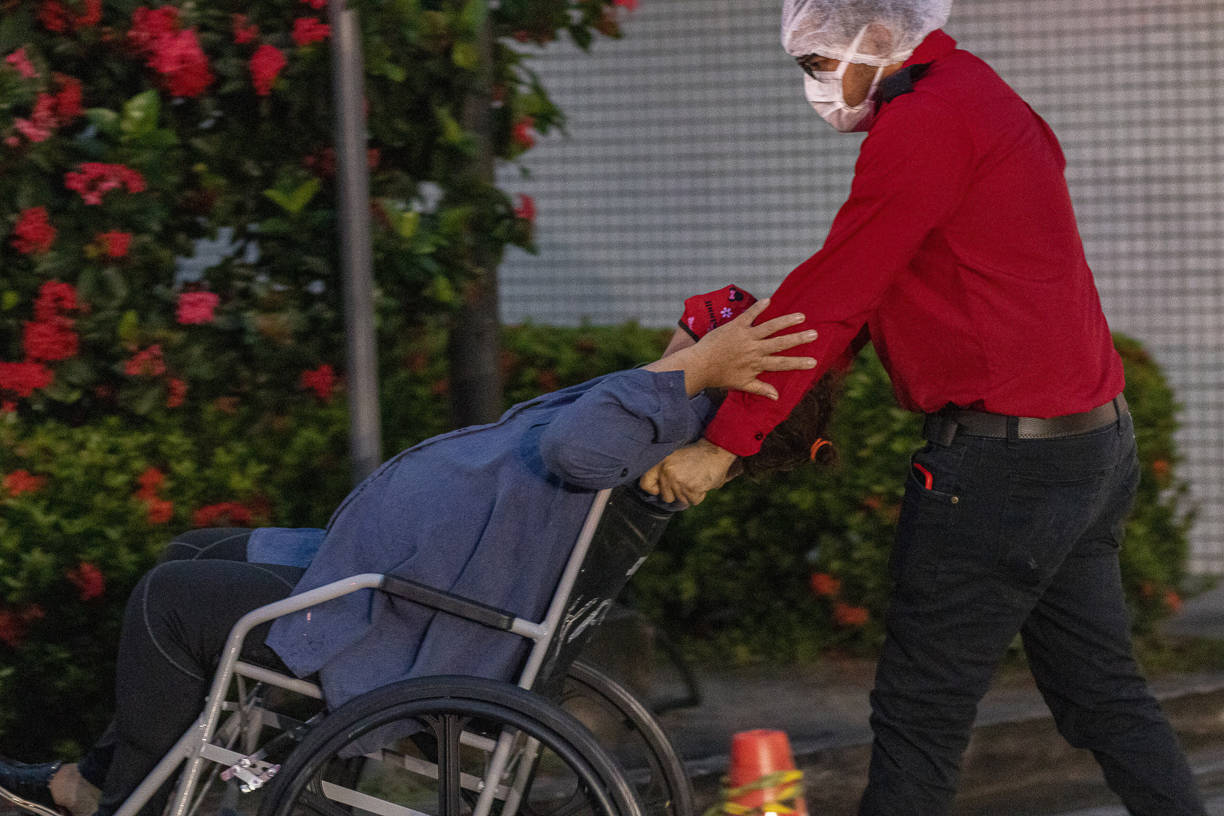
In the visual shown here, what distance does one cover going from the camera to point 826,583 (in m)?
4.86

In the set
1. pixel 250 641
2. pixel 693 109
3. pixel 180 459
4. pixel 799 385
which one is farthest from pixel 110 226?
pixel 693 109

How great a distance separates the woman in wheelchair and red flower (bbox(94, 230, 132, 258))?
4.30 feet

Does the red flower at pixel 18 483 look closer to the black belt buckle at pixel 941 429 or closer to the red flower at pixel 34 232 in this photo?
the red flower at pixel 34 232

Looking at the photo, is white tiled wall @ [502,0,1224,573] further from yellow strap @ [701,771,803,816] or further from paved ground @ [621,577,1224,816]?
yellow strap @ [701,771,803,816]

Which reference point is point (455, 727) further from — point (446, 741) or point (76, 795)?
point (76, 795)

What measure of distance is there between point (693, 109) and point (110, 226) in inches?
125

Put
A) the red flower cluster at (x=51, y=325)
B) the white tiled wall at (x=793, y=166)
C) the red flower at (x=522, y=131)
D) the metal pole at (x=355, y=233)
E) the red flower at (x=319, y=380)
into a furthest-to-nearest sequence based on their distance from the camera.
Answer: the white tiled wall at (x=793, y=166), the red flower at (x=522, y=131), the red flower at (x=319, y=380), the red flower cluster at (x=51, y=325), the metal pole at (x=355, y=233)

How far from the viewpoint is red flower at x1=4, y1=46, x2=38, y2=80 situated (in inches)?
143

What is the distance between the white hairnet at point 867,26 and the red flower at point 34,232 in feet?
6.79

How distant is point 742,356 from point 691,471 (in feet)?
0.68

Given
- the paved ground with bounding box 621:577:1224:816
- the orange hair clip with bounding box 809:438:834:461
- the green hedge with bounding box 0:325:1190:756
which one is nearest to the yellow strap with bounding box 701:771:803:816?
the orange hair clip with bounding box 809:438:834:461

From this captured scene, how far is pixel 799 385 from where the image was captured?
2.48 m

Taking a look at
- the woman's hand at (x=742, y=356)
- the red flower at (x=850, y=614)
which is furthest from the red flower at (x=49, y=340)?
the red flower at (x=850, y=614)

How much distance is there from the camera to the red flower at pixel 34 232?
12.1 feet
